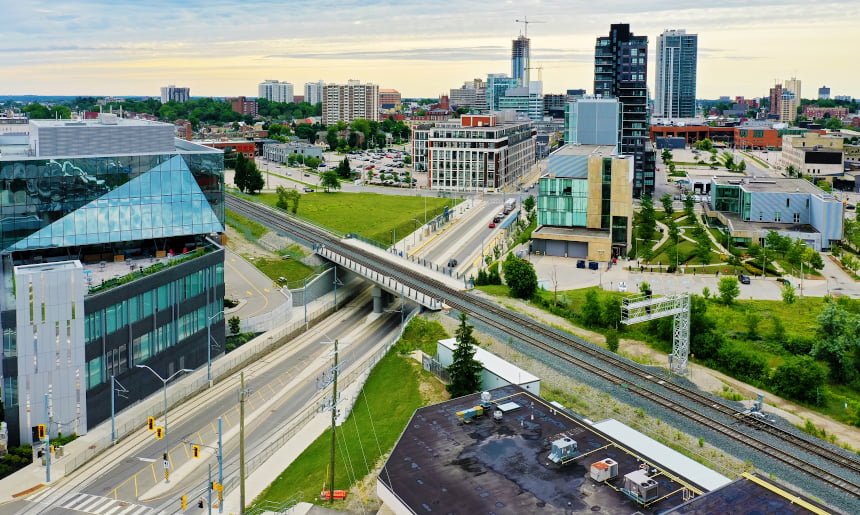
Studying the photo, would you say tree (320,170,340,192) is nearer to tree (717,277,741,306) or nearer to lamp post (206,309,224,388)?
lamp post (206,309,224,388)

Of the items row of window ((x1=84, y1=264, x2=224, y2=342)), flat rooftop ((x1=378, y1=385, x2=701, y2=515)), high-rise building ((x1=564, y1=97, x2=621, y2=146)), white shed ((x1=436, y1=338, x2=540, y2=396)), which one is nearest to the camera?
flat rooftop ((x1=378, y1=385, x2=701, y2=515))

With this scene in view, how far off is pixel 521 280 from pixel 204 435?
36273 millimetres

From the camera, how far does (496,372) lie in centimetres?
5450

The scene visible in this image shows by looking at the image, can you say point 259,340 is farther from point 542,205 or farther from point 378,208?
point 378,208

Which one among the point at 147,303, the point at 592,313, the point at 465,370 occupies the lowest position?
the point at 465,370

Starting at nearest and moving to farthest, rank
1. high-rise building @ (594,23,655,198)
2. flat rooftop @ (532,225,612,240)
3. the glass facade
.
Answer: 1. the glass facade
2. flat rooftop @ (532,225,612,240)
3. high-rise building @ (594,23,655,198)

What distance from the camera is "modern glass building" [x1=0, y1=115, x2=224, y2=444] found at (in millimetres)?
52312

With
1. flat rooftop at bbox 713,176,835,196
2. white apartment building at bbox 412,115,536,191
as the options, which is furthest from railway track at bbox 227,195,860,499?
white apartment building at bbox 412,115,536,191

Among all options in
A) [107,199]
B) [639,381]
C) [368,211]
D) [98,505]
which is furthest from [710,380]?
[368,211]

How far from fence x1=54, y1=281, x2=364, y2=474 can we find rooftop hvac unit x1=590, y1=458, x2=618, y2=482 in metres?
32.6

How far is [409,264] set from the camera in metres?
92.3

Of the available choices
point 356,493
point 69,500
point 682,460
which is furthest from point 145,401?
point 682,460

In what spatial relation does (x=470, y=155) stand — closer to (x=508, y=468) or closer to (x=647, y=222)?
(x=647, y=222)

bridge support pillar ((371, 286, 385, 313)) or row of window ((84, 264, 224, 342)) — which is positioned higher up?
row of window ((84, 264, 224, 342))
